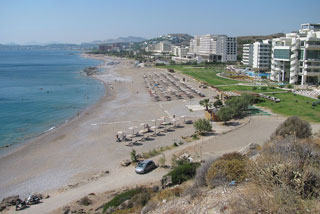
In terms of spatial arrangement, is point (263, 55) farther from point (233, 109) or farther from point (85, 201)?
point (85, 201)

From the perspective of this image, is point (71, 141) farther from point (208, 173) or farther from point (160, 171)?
point (208, 173)

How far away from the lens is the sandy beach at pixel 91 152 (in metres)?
16.3

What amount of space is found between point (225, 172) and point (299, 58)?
44292 mm

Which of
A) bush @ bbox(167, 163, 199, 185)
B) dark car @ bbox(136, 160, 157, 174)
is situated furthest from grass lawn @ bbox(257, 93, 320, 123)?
bush @ bbox(167, 163, 199, 185)

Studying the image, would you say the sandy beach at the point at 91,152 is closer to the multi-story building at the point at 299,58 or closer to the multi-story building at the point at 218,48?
the multi-story building at the point at 299,58

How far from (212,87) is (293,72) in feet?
42.6

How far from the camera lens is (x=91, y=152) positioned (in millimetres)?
22219

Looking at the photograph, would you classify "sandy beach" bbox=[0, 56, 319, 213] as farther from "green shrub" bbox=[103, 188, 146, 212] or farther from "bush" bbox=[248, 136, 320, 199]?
"bush" bbox=[248, 136, 320, 199]

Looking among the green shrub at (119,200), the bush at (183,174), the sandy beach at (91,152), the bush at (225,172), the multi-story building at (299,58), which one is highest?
the multi-story building at (299,58)

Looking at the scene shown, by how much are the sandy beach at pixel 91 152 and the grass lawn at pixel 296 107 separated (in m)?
2.88

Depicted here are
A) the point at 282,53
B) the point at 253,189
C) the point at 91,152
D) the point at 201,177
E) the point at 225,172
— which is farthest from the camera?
the point at 282,53

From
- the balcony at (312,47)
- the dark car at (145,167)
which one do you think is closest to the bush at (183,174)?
the dark car at (145,167)

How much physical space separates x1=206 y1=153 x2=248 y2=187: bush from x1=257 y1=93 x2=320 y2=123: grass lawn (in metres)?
19.5

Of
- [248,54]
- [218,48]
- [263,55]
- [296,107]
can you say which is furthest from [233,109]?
[218,48]
